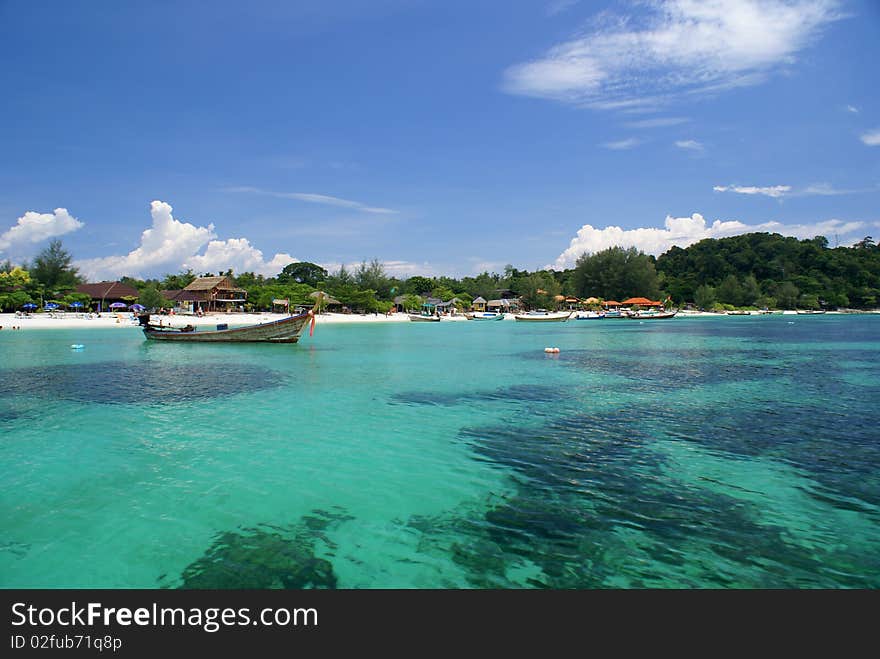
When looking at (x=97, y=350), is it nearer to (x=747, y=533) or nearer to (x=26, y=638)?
(x=26, y=638)

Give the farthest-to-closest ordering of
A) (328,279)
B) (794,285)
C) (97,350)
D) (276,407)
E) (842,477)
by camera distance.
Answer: (794,285), (328,279), (97,350), (276,407), (842,477)

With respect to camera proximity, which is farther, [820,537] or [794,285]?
[794,285]

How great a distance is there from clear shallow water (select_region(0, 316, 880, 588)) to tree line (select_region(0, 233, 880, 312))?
232 ft

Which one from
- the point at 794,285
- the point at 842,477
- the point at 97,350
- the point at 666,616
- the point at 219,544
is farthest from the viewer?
the point at 794,285

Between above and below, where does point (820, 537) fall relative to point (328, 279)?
below

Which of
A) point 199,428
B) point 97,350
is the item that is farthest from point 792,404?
point 97,350

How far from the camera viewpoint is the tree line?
96.2 meters

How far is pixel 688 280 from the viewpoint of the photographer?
119938mm

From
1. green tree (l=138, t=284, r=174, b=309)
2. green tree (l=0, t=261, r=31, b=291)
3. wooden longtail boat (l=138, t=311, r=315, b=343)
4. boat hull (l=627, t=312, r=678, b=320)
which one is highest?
green tree (l=0, t=261, r=31, b=291)

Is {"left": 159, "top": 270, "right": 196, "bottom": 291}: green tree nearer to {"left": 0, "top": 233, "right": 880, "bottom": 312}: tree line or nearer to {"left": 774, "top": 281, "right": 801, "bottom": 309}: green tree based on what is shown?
{"left": 0, "top": 233, "right": 880, "bottom": 312}: tree line

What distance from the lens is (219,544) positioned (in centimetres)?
537

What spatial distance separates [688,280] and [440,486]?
129m

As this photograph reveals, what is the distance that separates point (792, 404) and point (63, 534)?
15530mm

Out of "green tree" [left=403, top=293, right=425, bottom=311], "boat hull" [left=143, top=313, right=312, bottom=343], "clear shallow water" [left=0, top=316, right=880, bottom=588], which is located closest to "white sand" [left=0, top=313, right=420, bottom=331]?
"boat hull" [left=143, top=313, right=312, bottom=343]
